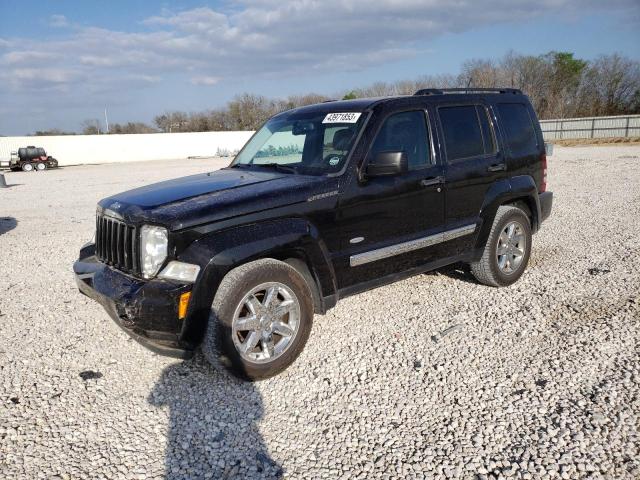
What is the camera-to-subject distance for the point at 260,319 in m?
3.56

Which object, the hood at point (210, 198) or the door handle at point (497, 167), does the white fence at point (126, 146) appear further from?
the hood at point (210, 198)

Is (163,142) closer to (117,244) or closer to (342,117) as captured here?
(342,117)

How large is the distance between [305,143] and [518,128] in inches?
103

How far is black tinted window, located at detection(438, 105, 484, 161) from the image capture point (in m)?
4.74

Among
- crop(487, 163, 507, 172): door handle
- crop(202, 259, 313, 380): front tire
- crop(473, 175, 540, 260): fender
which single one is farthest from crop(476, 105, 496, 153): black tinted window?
crop(202, 259, 313, 380): front tire

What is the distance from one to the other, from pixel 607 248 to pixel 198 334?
5.88 meters

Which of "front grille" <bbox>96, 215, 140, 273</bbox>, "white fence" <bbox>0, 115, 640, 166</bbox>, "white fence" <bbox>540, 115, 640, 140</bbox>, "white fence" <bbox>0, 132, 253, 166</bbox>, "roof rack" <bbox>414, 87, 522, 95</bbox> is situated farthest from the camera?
"white fence" <bbox>0, 132, 253, 166</bbox>

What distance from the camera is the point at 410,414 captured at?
3127mm

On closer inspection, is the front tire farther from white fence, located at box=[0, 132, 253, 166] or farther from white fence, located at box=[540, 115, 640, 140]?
white fence, located at box=[0, 132, 253, 166]

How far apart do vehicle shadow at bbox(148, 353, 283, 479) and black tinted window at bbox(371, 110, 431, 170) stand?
2.30 meters

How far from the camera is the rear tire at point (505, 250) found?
17.0 feet

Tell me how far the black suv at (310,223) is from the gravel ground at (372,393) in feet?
1.40

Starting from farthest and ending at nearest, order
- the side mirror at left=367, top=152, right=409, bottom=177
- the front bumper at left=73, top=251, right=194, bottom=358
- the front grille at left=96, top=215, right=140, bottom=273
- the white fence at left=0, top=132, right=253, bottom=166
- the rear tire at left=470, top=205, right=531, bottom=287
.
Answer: the white fence at left=0, top=132, right=253, bottom=166, the rear tire at left=470, top=205, right=531, bottom=287, the side mirror at left=367, top=152, right=409, bottom=177, the front grille at left=96, top=215, right=140, bottom=273, the front bumper at left=73, top=251, right=194, bottom=358

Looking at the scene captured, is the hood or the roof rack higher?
the roof rack
